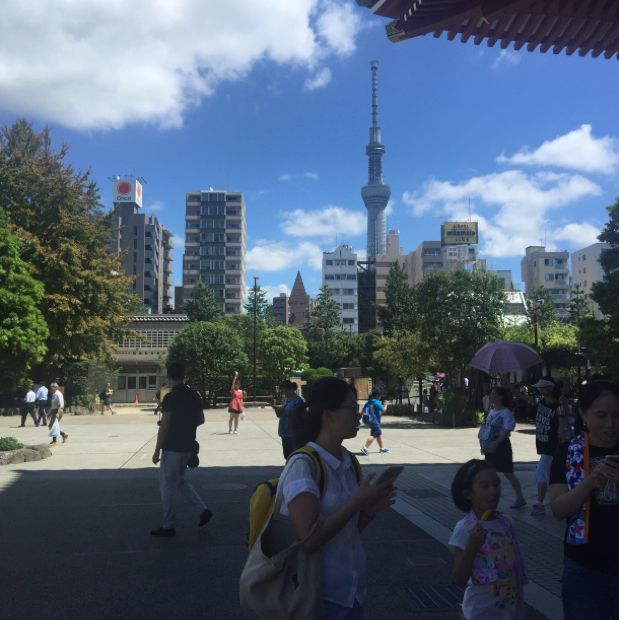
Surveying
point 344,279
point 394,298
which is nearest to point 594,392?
point 394,298

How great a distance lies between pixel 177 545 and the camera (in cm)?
638

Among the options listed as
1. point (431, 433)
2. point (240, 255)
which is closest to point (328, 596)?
point (431, 433)

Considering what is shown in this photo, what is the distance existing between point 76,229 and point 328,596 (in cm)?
3310

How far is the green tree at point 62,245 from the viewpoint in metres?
31.5

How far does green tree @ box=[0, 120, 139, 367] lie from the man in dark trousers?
2628cm

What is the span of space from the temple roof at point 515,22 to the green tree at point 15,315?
10059 mm

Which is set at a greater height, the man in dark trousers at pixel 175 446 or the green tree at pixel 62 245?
the green tree at pixel 62 245

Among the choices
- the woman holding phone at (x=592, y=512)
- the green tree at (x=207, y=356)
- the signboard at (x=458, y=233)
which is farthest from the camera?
the signboard at (x=458, y=233)

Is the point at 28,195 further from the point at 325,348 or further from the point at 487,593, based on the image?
the point at 325,348

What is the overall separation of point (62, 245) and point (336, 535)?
31890mm

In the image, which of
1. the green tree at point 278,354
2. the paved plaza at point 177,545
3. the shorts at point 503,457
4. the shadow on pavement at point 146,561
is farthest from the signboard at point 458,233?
the shadow on pavement at point 146,561

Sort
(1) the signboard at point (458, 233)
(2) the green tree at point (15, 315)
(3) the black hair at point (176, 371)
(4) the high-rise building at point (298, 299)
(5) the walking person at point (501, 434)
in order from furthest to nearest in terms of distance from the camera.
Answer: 1. (4) the high-rise building at point (298, 299)
2. (1) the signboard at point (458, 233)
3. (2) the green tree at point (15, 315)
4. (5) the walking person at point (501, 434)
5. (3) the black hair at point (176, 371)

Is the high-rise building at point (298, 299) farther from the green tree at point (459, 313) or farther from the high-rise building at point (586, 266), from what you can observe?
the green tree at point (459, 313)

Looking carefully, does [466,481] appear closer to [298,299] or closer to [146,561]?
[146,561]
